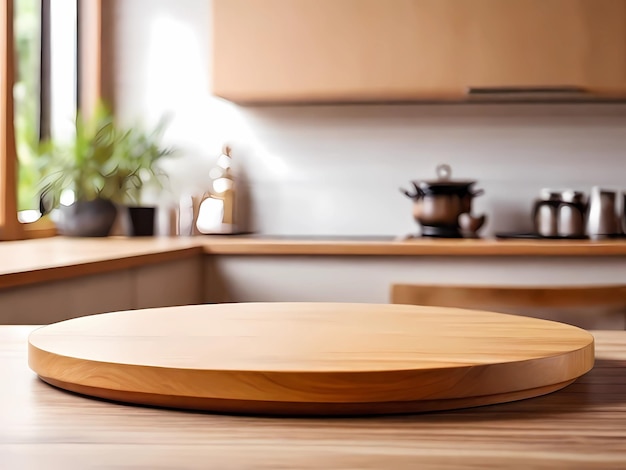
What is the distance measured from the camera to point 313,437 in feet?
1.54

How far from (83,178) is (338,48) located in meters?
0.97

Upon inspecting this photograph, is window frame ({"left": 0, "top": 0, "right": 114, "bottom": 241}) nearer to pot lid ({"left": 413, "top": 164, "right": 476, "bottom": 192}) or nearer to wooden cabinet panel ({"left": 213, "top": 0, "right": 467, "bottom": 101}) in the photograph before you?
wooden cabinet panel ({"left": 213, "top": 0, "right": 467, "bottom": 101})

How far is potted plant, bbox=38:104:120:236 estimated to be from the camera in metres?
2.91

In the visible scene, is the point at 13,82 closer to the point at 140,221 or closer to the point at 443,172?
the point at 140,221

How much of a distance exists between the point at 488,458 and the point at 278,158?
9.93 ft

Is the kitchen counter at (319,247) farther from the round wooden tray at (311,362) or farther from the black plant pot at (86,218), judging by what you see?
the round wooden tray at (311,362)

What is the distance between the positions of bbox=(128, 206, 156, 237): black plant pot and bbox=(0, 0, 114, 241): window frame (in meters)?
0.28

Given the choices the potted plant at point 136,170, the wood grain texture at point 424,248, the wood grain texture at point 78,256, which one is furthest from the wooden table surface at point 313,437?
the potted plant at point 136,170

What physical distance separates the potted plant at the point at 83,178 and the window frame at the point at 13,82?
126 millimetres

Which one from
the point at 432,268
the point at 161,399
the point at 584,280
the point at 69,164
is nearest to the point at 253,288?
the point at 432,268

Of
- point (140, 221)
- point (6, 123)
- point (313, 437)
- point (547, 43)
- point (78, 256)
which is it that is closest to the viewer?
point (313, 437)

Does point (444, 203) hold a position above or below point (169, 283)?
above

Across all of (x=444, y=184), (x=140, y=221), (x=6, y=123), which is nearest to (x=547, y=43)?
(x=444, y=184)

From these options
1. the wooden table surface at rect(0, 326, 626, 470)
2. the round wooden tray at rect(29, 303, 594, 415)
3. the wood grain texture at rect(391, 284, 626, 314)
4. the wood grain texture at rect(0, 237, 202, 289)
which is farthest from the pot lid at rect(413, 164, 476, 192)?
the wooden table surface at rect(0, 326, 626, 470)
